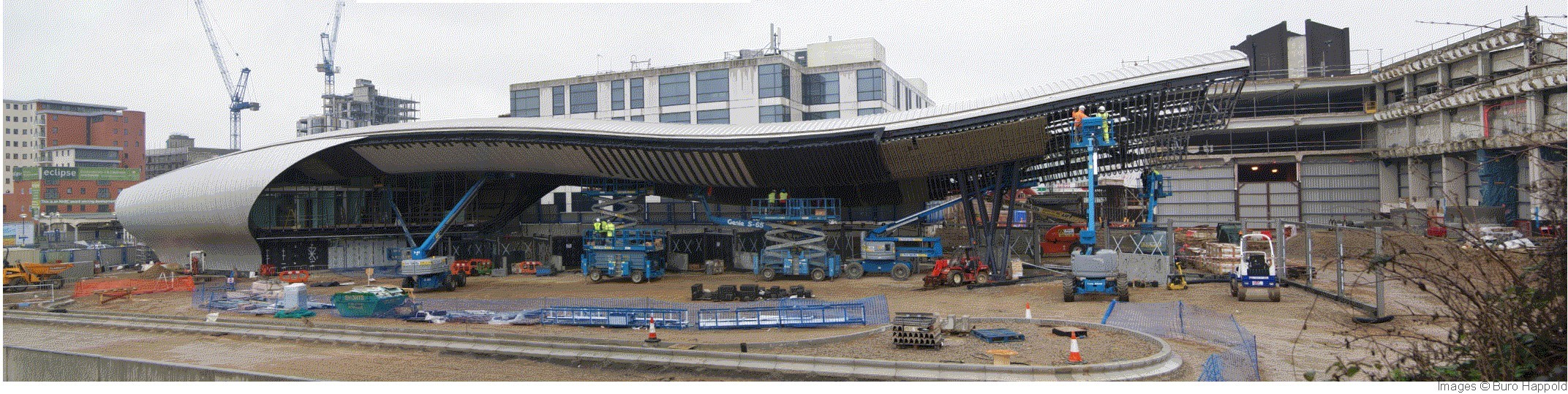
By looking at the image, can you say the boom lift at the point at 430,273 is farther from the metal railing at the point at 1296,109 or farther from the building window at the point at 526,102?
the metal railing at the point at 1296,109

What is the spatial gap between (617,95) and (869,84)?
18038mm

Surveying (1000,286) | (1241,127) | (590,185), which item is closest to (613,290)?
(590,185)

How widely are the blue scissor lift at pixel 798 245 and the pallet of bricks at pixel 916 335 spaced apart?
19160 mm

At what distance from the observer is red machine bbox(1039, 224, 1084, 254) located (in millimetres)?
46906

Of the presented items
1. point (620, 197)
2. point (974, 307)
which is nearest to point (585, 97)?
point (620, 197)

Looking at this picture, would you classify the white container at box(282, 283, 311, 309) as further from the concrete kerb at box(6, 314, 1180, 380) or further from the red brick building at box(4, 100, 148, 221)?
the red brick building at box(4, 100, 148, 221)

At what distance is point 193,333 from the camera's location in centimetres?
2527

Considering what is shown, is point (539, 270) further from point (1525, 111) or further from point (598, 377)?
point (1525, 111)

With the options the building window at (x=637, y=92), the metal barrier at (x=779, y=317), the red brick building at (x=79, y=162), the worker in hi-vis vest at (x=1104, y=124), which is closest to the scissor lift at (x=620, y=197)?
the building window at (x=637, y=92)

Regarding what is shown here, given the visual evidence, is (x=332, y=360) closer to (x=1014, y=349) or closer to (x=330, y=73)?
(x=1014, y=349)

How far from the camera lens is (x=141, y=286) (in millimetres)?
38625

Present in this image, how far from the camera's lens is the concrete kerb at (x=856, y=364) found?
15734 millimetres

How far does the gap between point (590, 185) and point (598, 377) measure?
28.2 meters

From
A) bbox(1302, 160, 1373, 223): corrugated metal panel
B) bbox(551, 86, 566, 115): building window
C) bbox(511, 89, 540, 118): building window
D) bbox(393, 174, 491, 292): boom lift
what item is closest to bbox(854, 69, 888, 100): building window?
bbox(551, 86, 566, 115): building window
